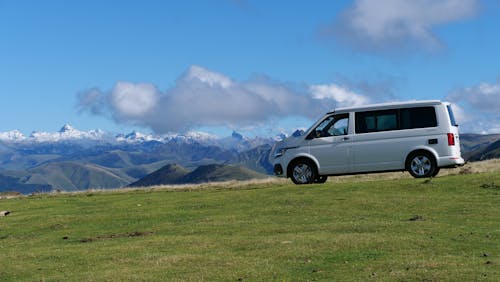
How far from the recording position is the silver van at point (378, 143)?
26.2 m

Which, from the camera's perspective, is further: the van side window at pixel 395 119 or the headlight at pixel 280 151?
the headlight at pixel 280 151

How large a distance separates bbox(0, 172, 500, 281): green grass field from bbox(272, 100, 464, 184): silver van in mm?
956

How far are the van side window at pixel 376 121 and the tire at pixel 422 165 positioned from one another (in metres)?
1.46

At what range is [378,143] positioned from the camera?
2667 cm

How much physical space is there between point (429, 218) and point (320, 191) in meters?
6.85

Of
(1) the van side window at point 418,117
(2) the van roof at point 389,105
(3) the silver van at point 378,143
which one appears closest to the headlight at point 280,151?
(3) the silver van at point 378,143

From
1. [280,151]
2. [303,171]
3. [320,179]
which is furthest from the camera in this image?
[320,179]

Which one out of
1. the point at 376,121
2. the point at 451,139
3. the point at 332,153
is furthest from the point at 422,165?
the point at 332,153

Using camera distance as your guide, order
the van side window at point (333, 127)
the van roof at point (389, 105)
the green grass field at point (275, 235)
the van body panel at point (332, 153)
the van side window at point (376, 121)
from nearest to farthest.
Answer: the green grass field at point (275, 235) → the van roof at point (389, 105) → the van side window at point (376, 121) → the van body panel at point (332, 153) → the van side window at point (333, 127)

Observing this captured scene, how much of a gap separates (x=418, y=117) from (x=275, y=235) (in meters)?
11.7

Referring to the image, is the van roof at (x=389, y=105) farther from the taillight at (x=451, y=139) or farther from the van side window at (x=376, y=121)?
the taillight at (x=451, y=139)

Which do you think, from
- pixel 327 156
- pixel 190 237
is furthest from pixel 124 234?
pixel 327 156

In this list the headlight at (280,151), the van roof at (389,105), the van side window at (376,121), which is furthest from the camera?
the headlight at (280,151)

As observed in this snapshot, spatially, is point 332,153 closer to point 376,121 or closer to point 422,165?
point 376,121
